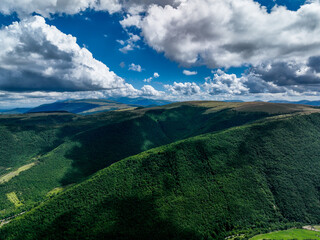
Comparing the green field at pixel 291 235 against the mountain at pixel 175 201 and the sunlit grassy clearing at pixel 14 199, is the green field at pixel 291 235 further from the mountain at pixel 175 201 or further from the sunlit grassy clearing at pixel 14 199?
the sunlit grassy clearing at pixel 14 199

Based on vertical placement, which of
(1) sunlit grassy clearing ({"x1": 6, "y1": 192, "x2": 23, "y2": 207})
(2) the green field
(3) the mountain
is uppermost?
(3) the mountain

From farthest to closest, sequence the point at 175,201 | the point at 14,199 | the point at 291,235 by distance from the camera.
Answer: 1. the point at 14,199
2. the point at 175,201
3. the point at 291,235

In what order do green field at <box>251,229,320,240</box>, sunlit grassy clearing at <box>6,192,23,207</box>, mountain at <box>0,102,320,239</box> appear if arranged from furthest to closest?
sunlit grassy clearing at <box>6,192,23,207</box>, mountain at <box>0,102,320,239</box>, green field at <box>251,229,320,240</box>

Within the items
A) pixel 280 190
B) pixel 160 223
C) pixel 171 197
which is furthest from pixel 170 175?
pixel 280 190

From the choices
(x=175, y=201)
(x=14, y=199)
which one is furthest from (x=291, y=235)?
(x=14, y=199)

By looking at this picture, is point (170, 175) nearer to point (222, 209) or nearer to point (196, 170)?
point (196, 170)

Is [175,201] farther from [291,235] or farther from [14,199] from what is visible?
[14,199]

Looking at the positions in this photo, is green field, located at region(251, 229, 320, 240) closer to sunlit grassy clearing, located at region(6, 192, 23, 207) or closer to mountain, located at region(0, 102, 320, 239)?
mountain, located at region(0, 102, 320, 239)

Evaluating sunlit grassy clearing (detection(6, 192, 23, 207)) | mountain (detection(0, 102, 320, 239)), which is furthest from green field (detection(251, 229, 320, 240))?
sunlit grassy clearing (detection(6, 192, 23, 207))
